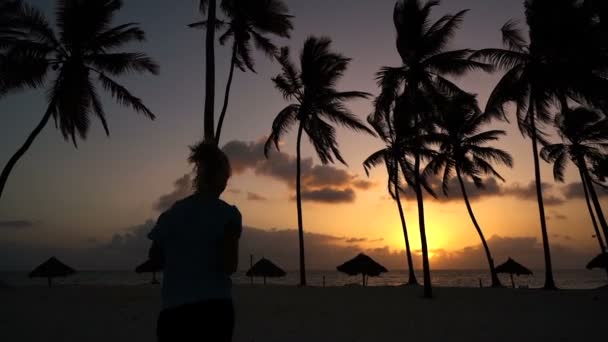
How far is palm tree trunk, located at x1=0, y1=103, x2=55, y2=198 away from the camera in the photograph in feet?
53.7

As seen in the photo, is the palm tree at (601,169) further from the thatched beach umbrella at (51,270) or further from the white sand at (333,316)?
the thatched beach umbrella at (51,270)

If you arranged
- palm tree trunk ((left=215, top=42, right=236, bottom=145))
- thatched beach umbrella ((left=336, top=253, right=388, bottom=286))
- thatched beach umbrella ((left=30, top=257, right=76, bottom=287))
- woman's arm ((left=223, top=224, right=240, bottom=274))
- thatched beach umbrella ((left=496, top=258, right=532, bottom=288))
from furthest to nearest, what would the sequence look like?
thatched beach umbrella ((left=496, top=258, right=532, bottom=288))
thatched beach umbrella ((left=336, top=253, right=388, bottom=286))
thatched beach umbrella ((left=30, top=257, right=76, bottom=287))
palm tree trunk ((left=215, top=42, right=236, bottom=145))
woman's arm ((left=223, top=224, right=240, bottom=274))

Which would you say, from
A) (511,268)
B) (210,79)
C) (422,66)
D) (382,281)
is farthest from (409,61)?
(382,281)

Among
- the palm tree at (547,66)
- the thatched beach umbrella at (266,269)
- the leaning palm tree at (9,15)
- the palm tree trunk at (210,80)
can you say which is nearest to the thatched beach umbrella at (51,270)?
the thatched beach umbrella at (266,269)

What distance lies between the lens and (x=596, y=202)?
65.1 ft

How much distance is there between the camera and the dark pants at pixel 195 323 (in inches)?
80.8

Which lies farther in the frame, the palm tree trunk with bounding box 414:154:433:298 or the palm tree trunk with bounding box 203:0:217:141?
the palm tree trunk with bounding box 414:154:433:298

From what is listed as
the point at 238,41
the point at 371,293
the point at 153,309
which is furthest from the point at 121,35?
the point at 371,293

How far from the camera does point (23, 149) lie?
1686 cm

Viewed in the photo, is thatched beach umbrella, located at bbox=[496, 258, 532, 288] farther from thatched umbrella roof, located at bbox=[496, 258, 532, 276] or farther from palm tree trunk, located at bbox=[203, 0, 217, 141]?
palm tree trunk, located at bbox=[203, 0, 217, 141]

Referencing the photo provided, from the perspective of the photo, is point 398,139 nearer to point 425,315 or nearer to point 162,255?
point 425,315

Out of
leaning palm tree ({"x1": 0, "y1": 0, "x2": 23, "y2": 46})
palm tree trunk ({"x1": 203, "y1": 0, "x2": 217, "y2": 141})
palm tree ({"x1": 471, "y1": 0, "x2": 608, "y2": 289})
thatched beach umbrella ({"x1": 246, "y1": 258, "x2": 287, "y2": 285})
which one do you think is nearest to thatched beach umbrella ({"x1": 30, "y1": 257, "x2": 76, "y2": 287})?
thatched beach umbrella ({"x1": 246, "y1": 258, "x2": 287, "y2": 285})

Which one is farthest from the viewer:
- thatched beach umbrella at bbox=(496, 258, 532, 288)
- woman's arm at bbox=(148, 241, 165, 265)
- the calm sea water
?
the calm sea water

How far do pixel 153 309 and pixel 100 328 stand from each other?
2934 millimetres
